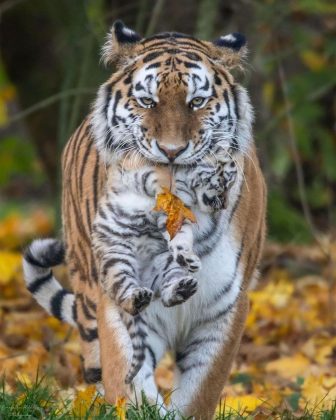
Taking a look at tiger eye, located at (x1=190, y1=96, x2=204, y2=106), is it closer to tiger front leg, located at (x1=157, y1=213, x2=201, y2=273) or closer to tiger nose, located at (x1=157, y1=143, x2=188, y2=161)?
tiger nose, located at (x1=157, y1=143, x2=188, y2=161)

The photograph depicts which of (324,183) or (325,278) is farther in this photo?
(324,183)

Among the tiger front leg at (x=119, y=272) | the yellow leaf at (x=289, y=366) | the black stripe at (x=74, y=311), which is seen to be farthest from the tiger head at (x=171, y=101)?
the yellow leaf at (x=289, y=366)

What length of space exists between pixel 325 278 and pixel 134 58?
5.63 m

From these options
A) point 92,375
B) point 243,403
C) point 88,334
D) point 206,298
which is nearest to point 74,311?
point 88,334

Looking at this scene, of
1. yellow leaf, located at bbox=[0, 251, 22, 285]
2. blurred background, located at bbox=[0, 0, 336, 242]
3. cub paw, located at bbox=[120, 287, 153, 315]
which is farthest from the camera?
yellow leaf, located at bbox=[0, 251, 22, 285]

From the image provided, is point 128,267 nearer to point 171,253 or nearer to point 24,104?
point 171,253

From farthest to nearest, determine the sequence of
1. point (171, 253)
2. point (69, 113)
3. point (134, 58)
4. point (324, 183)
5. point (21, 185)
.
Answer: point (21, 185)
point (324, 183)
point (69, 113)
point (134, 58)
point (171, 253)

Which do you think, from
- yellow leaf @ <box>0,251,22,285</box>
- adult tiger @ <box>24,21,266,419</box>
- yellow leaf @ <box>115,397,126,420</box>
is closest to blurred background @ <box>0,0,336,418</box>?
yellow leaf @ <box>0,251,22,285</box>

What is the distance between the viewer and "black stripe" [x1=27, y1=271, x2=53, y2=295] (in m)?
6.91

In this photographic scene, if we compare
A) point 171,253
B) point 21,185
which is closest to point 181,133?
point 171,253

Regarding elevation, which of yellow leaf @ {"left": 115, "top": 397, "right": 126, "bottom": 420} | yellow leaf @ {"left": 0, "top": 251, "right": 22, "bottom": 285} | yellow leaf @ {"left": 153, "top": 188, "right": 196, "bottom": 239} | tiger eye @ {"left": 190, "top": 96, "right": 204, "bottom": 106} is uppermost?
tiger eye @ {"left": 190, "top": 96, "right": 204, "bottom": 106}

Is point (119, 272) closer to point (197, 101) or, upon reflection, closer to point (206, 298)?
point (206, 298)

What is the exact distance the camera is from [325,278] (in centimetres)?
1089

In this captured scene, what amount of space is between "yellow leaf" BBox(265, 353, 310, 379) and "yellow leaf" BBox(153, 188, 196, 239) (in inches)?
108
